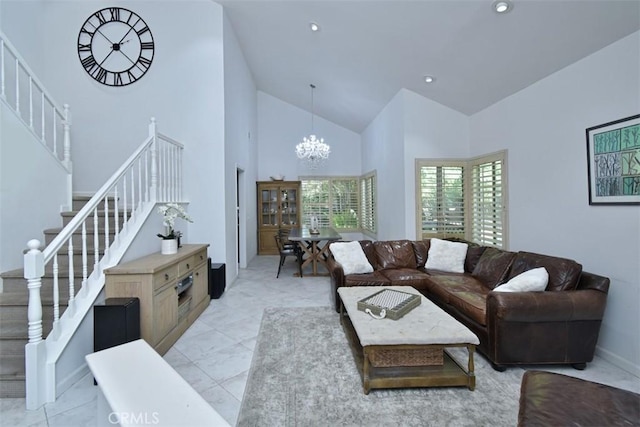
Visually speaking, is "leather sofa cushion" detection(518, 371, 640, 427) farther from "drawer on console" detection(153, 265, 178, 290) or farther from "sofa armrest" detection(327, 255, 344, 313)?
"drawer on console" detection(153, 265, 178, 290)

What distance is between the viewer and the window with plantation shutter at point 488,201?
13.7 ft

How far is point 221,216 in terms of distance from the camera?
459 centimetres

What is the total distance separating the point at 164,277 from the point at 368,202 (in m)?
5.69

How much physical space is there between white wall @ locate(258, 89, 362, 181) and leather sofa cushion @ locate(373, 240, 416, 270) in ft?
14.5

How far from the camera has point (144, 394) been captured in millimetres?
1174

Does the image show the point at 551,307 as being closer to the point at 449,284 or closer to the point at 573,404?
the point at 449,284

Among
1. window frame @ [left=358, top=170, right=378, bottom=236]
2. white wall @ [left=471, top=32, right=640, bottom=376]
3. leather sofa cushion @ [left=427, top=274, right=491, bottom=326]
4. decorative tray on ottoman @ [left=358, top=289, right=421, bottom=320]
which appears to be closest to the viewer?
decorative tray on ottoman @ [left=358, top=289, right=421, bottom=320]

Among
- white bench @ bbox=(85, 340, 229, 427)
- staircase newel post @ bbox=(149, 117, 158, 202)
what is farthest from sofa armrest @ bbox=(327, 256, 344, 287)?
white bench @ bbox=(85, 340, 229, 427)

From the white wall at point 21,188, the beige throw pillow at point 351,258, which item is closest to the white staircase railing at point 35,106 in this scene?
the white wall at point 21,188

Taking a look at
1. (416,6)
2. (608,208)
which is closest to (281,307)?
(608,208)

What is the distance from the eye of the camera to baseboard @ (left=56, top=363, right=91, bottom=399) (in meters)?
2.17

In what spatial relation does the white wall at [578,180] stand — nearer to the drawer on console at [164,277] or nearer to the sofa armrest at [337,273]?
the sofa armrest at [337,273]

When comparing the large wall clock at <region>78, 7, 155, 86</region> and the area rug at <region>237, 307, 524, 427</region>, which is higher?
the large wall clock at <region>78, 7, 155, 86</region>

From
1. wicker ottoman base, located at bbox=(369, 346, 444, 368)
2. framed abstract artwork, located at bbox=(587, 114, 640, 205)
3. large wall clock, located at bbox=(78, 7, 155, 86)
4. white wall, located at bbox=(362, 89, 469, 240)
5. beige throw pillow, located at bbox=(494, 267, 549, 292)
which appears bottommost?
wicker ottoman base, located at bbox=(369, 346, 444, 368)
